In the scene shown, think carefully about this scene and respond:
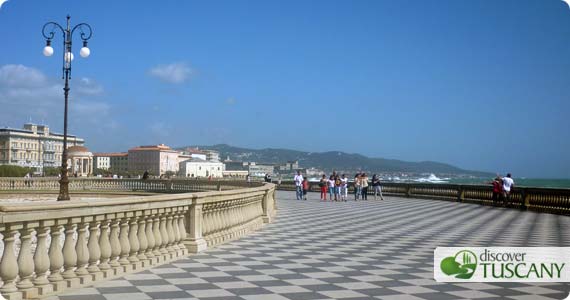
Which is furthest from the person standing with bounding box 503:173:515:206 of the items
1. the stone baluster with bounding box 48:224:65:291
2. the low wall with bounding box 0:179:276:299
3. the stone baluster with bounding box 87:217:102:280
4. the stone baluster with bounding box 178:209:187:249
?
the stone baluster with bounding box 48:224:65:291

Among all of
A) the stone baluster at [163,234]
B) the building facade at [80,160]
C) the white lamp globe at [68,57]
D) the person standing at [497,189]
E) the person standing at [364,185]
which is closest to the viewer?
the stone baluster at [163,234]

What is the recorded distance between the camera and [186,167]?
17025 cm

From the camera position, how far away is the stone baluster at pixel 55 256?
6.94 metres

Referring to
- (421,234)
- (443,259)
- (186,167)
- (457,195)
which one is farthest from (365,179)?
(186,167)

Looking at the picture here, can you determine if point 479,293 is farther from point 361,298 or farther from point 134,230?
point 134,230

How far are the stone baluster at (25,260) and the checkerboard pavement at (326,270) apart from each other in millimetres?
659

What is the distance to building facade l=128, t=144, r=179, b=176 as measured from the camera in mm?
187375

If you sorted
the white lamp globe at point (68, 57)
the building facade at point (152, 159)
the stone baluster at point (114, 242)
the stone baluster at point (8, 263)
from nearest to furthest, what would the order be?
the stone baluster at point (8, 263)
the stone baluster at point (114, 242)
the white lamp globe at point (68, 57)
the building facade at point (152, 159)

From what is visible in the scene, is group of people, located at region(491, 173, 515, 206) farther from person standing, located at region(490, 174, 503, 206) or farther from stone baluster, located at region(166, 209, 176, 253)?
stone baluster, located at region(166, 209, 176, 253)

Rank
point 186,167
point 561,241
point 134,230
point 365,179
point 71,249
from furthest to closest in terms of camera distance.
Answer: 1. point 186,167
2. point 365,179
3. point 561,241
4. point 134,230
5. point 71,249

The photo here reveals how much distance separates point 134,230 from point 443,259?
539cm

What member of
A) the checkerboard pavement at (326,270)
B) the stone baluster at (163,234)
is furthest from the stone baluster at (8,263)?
the stone baluster at (163,234)

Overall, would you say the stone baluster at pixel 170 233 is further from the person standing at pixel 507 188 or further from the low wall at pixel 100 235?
the person standing at pixel 507 188

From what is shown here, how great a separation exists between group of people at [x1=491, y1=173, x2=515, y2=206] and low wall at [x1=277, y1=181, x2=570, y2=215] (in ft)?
0.85
